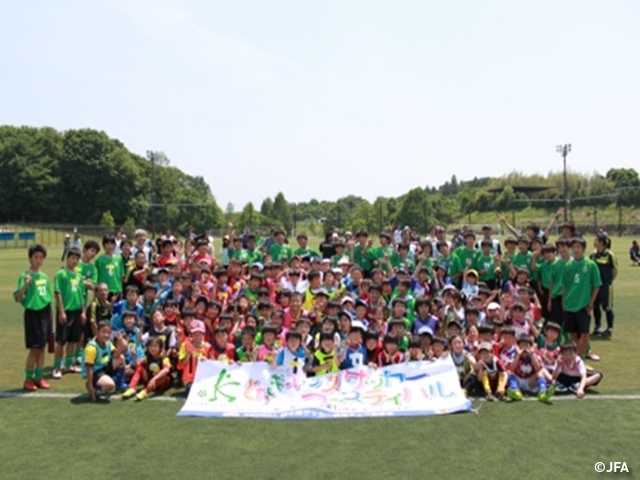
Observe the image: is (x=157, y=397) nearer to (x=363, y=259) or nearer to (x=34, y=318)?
(x=34, y=318)

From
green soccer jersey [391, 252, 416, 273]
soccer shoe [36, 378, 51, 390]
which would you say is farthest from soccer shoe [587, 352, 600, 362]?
soccer shoe [36, 378, 51, 390]

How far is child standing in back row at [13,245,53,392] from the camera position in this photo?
7.56 metres

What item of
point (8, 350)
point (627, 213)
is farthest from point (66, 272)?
point (627, 213)

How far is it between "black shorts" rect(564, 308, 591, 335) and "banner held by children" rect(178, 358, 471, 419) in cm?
280

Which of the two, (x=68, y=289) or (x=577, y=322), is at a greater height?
(x=68, y=289)

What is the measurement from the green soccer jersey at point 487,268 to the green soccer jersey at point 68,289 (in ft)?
20.9

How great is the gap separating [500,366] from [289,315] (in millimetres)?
3036

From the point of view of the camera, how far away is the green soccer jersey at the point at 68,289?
8.27 m

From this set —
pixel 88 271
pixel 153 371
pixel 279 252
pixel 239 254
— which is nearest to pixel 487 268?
pixel 279 252

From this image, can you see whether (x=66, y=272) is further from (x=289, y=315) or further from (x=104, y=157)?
(x=104, y=157)

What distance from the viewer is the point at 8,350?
33.1 feet

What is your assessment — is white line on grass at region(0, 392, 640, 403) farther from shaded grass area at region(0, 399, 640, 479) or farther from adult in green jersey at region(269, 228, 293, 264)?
adult in green jersey at region(269, 228, 293, 264)

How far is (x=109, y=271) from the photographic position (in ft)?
30.6

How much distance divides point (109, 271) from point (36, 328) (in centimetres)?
184
